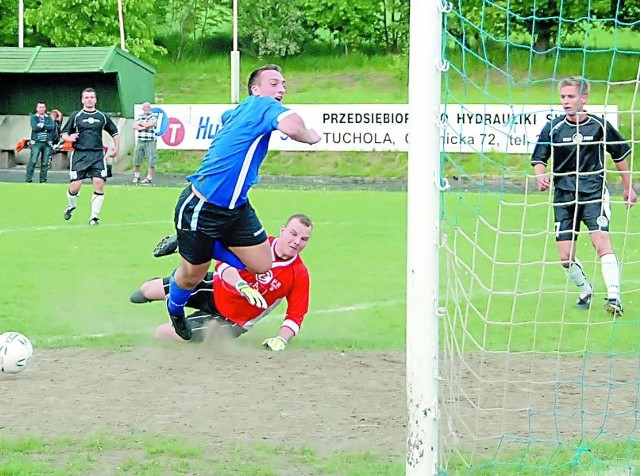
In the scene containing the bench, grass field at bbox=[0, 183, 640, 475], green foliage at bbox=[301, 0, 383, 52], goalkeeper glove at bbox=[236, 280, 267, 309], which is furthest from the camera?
green foliage at bbox=[301, 0, 383, 52]

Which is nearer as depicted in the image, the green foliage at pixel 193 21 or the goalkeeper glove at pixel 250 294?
the goalkeeper glove at pixel 250 294

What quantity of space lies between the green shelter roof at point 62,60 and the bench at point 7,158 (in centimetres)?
218

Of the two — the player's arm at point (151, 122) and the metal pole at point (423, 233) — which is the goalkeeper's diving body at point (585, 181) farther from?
the player's arm at point (151, 122)

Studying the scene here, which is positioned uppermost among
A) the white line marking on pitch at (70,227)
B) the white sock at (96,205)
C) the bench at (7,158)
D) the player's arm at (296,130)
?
the player's arm at (296,130)

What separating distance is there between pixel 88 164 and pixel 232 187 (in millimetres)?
8926

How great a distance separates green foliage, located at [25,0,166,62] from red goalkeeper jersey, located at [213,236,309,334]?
101 ft

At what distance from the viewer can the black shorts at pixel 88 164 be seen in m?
15.5

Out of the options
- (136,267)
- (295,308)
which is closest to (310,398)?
(295,308)

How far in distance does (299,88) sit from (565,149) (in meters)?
26.7

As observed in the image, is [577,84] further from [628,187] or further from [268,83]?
[268,83]

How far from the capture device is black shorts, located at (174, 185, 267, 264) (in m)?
7.11

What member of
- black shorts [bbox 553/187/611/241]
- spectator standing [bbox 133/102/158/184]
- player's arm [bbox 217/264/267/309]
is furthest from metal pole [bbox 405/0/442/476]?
spectator standing [bbox 133/102/158/184]

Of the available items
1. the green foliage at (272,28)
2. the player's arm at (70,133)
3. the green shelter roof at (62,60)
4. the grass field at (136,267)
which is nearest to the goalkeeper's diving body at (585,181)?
the grass field at (136,267)

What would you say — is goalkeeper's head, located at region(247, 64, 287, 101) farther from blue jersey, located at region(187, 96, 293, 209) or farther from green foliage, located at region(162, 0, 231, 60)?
green foliage, located at region(162, 0, 231, 60)
